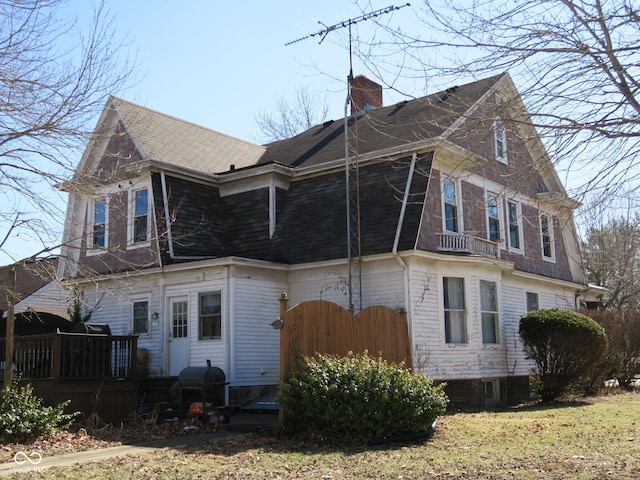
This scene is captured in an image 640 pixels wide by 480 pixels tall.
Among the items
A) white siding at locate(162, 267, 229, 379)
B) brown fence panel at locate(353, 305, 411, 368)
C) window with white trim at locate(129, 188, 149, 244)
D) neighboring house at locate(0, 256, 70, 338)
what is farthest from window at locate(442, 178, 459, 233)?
neighboring house at locate(0, 256, 70, 338)

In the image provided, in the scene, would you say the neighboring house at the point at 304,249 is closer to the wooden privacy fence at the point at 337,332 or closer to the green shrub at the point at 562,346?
the green shrub at the point at 562,346

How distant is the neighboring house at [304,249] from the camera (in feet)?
55.0

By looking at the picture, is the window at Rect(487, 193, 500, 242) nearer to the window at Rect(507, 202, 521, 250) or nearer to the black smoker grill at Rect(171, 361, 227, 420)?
the window at Rect(507, 202, 521, 250)

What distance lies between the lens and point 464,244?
17.8 m

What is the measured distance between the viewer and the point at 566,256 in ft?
81.9

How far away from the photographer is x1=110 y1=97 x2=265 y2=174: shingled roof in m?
19.5

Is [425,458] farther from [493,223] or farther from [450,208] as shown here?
[493,223]

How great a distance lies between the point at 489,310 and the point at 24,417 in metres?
11.7

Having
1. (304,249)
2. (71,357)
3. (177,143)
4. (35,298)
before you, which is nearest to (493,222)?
(304,249)

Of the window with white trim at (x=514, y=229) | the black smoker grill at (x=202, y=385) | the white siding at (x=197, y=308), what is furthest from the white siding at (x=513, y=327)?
the black smoker grill at (x=202, y=385)

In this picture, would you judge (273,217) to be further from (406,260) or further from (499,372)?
(499,372)

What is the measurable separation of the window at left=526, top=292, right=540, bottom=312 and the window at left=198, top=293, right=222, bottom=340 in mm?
10055

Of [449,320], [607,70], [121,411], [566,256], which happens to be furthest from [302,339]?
[566,256]

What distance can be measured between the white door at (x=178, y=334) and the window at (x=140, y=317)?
1030mm
